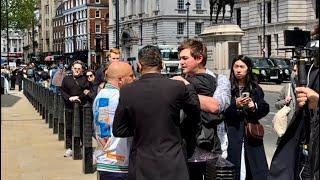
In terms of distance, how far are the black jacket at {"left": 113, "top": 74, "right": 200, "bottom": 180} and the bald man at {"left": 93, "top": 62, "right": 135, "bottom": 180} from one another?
634 mm

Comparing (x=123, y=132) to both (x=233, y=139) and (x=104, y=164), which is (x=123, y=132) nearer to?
(x=104, y=164)

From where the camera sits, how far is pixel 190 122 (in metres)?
5.46

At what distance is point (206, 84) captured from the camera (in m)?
5.91

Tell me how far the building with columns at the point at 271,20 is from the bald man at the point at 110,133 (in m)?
68.5

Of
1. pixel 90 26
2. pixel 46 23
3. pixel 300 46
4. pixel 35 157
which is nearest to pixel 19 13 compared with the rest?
pixel 35 157

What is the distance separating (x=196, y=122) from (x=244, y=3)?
295 ft

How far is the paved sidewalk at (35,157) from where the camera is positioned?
10469mm

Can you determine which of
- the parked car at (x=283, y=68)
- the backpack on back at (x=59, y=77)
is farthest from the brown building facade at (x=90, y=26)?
the backpack on back at (x=59, y=77)

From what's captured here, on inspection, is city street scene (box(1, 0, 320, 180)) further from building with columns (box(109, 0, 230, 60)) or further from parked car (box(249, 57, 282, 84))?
building with columns (box(109, 0, 230, 60))

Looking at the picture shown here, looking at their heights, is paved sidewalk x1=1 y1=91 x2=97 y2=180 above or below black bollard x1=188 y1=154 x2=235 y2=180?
below

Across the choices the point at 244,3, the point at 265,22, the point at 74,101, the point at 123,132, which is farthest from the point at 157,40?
the point at 123,132

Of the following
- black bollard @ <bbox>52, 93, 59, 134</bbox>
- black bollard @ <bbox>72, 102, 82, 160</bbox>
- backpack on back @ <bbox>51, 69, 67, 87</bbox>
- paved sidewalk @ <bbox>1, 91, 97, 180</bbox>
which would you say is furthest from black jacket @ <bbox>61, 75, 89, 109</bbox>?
black bollard @ <bbox>52, 93, 59, 134</bbox>

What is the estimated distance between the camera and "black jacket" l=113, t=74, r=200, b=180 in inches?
199

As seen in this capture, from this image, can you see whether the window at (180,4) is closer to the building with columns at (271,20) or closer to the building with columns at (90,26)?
the building with columns at (271,20)
